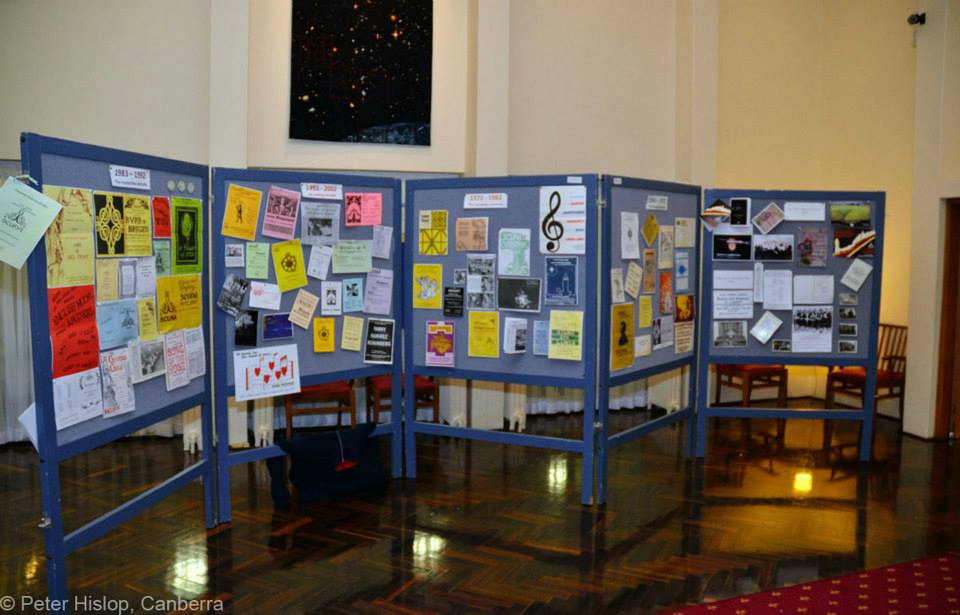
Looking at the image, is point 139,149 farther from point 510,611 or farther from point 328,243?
point 510,611

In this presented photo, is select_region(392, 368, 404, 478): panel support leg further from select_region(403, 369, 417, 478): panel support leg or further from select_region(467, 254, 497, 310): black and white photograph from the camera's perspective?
select_region(467, 254, 497, 310): black and white photograph

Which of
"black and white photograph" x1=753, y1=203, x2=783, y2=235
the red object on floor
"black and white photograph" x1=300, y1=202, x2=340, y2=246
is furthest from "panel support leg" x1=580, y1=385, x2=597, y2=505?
"black and white photograph" x1=753, y1=203, x2=783, y2=235

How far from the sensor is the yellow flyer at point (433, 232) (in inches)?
200

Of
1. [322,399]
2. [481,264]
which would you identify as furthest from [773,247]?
[322,399]

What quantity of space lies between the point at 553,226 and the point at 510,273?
391 mm

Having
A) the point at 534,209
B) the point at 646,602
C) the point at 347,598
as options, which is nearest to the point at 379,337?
the point at 534,209

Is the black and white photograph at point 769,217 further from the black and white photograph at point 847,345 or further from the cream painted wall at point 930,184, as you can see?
the cream painted wall at point 930,184

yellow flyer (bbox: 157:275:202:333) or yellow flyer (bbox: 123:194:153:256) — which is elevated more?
yellow flyer (bbox: 123:194:153:256)

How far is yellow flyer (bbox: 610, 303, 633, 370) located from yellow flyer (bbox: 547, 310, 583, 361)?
0.24 m

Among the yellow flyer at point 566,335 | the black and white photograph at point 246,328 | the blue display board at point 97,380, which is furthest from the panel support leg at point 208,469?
the yellow flyer at point 566,335

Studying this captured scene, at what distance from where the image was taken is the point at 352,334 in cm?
497

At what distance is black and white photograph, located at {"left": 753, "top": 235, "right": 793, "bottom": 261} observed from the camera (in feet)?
18.7

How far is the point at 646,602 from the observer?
3564 millimetres

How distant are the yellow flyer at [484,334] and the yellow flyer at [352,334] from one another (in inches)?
27.0
